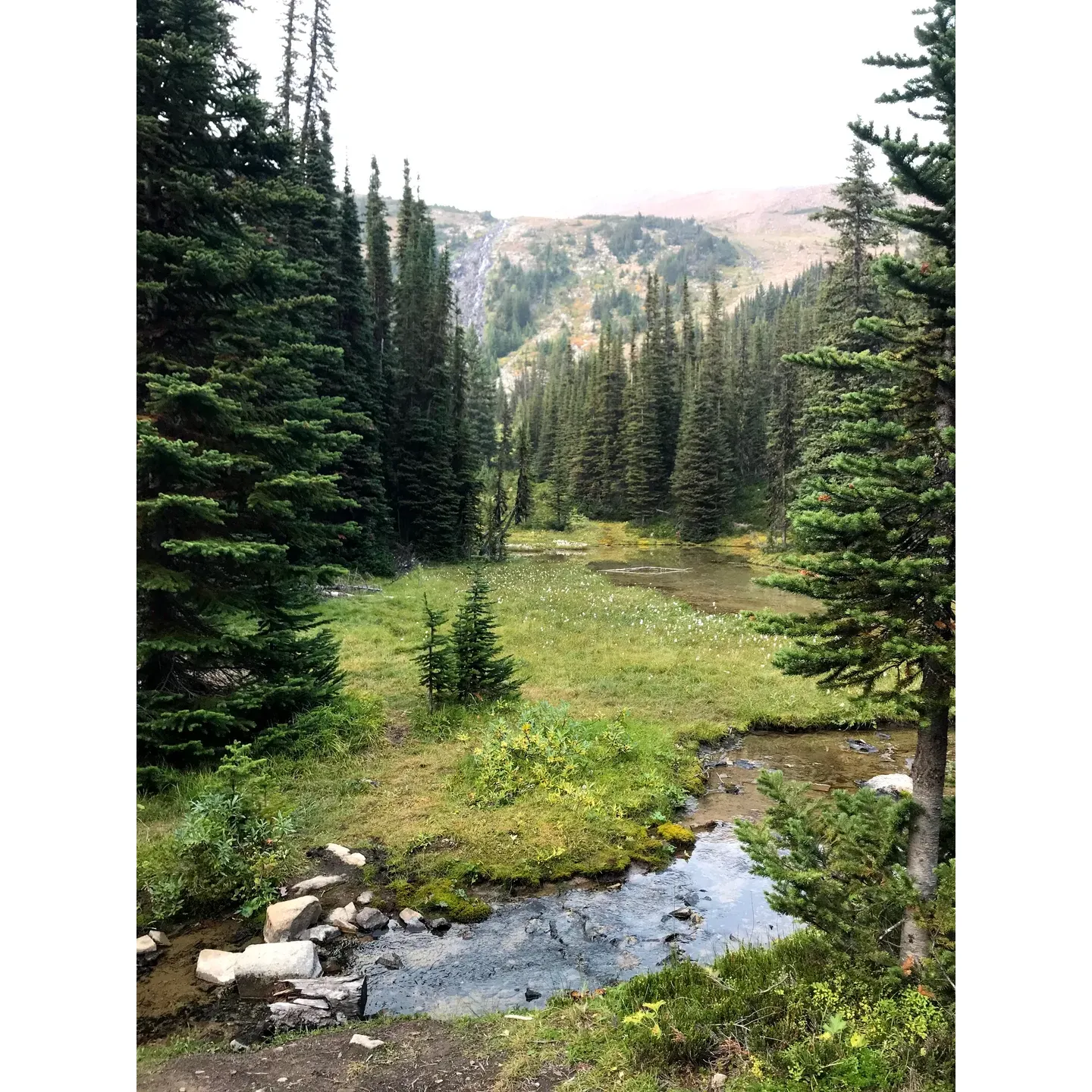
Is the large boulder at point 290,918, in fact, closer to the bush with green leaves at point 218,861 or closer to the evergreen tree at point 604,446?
the bush with green leaves at point 218,861

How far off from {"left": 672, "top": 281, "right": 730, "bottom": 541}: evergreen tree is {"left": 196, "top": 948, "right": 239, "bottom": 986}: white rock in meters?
50.0

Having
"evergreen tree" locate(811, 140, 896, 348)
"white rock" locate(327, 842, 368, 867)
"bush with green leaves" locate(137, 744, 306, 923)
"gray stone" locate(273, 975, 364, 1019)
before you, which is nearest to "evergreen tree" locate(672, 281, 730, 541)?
"evergreen tree" locate(811, 140, 896, 348)

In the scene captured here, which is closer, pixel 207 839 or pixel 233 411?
pixel 207 839

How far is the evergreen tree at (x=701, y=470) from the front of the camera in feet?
173

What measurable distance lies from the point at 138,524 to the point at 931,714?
8887mm

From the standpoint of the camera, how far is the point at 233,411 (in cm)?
858

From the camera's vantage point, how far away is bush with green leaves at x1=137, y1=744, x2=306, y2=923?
6719 millimetres

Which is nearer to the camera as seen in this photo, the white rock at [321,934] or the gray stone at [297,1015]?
the gray stone at [297,1015]

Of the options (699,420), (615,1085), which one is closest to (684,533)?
(699,420)

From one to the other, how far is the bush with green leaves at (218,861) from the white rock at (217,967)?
2.72 feet

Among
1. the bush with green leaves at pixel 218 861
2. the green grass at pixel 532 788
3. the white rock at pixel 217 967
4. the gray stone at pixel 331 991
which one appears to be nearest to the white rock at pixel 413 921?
the green grass at pixel 532 788
